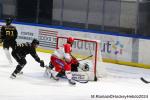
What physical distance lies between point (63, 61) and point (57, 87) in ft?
2.96

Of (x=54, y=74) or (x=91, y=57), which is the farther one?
(x=91, y=57)

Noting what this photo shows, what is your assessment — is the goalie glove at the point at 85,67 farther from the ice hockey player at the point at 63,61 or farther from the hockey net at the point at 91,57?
the ice hockey player at the point at 63,61

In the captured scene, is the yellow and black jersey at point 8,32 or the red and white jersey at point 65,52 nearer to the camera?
the red and white jersey at point 65,52

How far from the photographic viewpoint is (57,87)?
1308 centimetres

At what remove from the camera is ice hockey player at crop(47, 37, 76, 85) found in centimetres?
1323

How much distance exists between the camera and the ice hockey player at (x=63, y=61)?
13234mm

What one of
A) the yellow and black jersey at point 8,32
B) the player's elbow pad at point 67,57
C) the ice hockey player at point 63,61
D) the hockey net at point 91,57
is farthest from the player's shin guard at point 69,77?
the yellow and black jersey at point 8,32

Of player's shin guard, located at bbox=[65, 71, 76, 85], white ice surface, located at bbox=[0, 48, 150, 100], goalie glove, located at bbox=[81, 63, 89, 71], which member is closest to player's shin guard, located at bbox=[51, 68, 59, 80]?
white ice surface, located at bbox=[0, 48, 150, 100]

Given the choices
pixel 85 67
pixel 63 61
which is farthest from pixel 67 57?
pixel 85 67

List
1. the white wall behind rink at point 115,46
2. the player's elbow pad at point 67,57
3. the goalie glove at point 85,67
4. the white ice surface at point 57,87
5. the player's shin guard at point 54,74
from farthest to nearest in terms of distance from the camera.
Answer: the white wall behind rink at point 115,46
the goalie glove at point 85,67
the player's shin guard at point 54,74
the player's elbow pad at point 67,57
the white ice surface at point 57,87

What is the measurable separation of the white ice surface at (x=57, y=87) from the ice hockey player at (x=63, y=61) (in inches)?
10.3

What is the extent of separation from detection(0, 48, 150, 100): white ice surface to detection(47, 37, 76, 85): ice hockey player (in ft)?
0.86

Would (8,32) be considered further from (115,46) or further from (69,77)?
(115,46)

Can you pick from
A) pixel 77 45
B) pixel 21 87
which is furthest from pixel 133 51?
pixel 21 87
